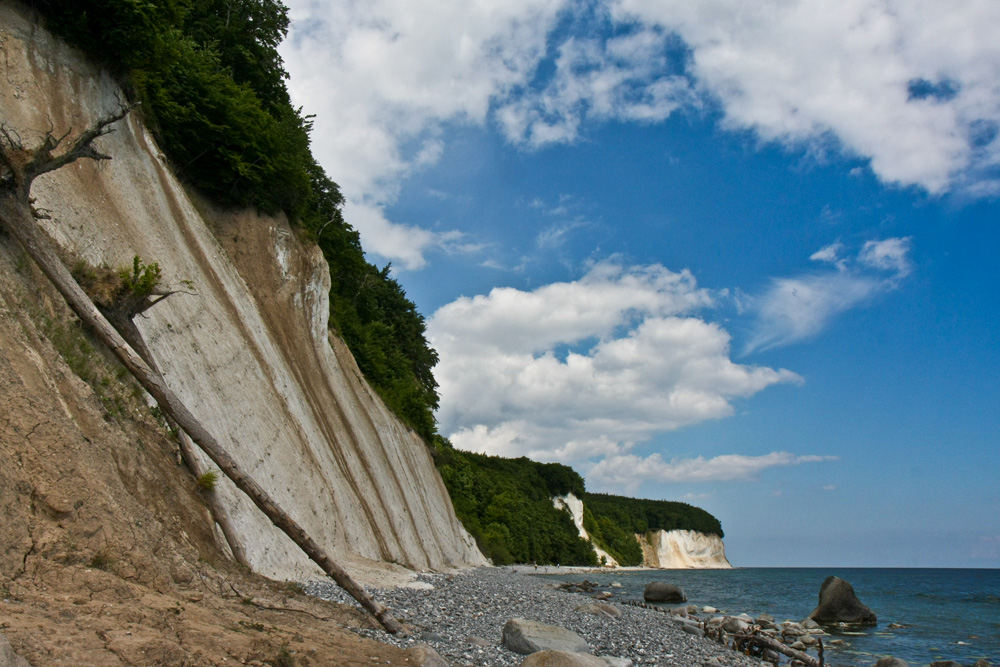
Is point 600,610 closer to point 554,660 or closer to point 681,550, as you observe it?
point 554,660

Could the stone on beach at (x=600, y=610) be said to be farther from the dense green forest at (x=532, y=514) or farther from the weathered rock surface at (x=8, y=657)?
the dense green forest at (x=532, y=514)

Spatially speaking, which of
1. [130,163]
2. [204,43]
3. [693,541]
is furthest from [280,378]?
[693,541]

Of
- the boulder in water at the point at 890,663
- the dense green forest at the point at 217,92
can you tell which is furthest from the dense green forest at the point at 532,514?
the boulder in water at the point at 890,663

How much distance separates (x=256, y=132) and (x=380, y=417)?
42.7ft

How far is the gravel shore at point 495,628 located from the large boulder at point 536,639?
8.6 inches

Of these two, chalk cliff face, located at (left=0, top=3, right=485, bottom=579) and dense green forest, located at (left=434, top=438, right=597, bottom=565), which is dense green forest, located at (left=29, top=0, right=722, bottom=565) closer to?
chalk cliff face, located at (left=0, top=3, right=485, bottom=579)

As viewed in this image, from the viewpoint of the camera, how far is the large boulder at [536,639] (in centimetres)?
923

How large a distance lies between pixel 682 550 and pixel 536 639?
12200 cm

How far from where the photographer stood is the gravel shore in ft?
28.7

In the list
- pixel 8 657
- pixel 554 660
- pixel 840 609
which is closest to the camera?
pixel 8 657

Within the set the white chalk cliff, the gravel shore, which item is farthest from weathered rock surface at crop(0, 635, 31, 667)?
the white chalk cliff

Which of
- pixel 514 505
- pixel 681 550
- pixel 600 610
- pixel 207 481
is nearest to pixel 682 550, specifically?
pixel 681 550

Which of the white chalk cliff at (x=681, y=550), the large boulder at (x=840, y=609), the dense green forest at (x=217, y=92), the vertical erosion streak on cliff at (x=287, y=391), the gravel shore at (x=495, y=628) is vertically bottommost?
the white chalk cliff at (x=681, y=550)

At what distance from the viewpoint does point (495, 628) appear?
1070cm
